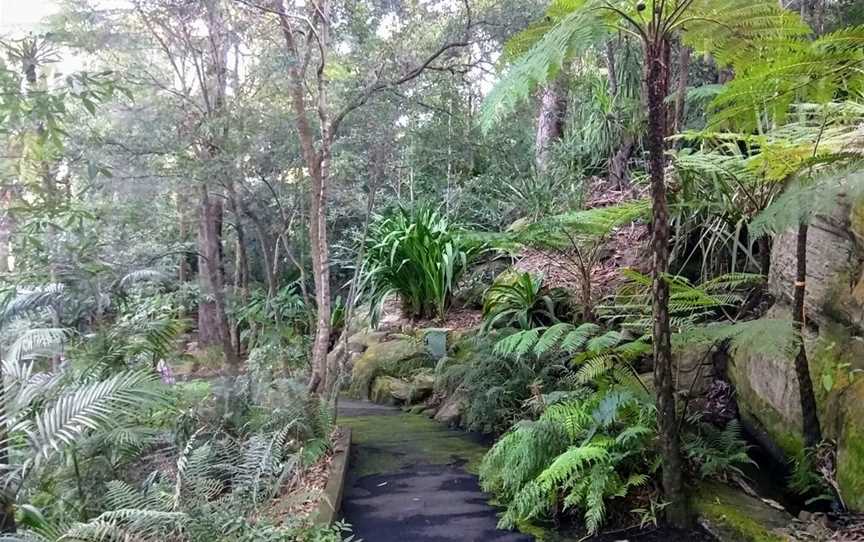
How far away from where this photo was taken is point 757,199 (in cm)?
392

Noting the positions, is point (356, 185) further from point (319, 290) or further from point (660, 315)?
point (660, 315)

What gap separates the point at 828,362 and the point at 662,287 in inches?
36.1

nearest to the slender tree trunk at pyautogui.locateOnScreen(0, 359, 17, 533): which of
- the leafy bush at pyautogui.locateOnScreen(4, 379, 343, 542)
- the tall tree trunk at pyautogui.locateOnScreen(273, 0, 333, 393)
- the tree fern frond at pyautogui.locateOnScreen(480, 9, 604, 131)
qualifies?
the leafy bush at pyautogui.locateOnScreen(4, 379, 343, 542)

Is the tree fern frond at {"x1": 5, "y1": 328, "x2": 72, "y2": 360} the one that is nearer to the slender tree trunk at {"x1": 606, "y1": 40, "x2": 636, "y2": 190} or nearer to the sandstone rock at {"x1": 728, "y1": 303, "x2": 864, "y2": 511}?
the sandstone rock at {"x1": 728, "y1": 303, "x2": 864, "y2": 511}

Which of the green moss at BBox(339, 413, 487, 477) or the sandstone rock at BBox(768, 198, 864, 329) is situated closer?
the sandstone rock at BBox(768, 198, 864, 329)

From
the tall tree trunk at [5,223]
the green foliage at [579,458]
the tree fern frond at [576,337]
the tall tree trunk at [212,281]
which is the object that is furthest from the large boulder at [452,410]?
the tall tree trunk at [5,223]

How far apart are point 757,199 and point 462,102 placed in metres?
2.72

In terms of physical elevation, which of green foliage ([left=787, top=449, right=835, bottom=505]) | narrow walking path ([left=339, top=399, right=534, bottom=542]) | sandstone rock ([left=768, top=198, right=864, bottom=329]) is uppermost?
sandstone rock ([left=768, top=198, right=864, bottom=329])

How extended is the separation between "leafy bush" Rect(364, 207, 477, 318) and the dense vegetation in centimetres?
3

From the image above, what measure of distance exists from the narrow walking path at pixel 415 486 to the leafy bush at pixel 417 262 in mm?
2062

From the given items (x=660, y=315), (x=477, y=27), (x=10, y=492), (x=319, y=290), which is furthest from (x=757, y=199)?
(x=10, y=492)

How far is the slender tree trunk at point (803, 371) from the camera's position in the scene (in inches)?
105

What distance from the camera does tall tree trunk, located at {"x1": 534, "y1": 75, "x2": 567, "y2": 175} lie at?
8312mm

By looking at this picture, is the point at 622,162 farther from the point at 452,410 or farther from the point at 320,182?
the point at 320,182
